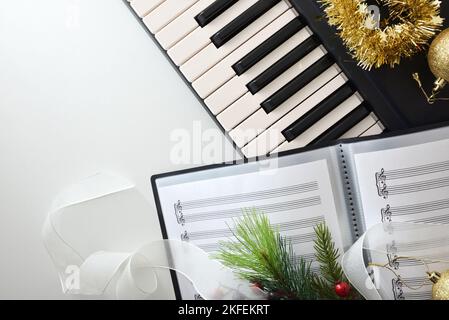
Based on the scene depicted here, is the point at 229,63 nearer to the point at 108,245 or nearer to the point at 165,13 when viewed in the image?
the point at 165,13

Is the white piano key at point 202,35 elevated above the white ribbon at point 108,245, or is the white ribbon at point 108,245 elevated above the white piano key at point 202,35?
the white piano key at point 202,35

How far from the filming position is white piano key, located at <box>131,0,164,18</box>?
112 centimetres

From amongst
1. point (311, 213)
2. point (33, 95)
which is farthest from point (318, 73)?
point (33, 95)

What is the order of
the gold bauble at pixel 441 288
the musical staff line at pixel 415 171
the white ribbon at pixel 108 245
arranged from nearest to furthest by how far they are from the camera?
1. the gold bauble at pixel 441 288
2. the musical staff line at pixel 415 171
3. the white ribbon at pixel 108 245

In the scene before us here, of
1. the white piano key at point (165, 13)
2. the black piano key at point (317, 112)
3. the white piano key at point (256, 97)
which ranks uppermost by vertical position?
the white piano key at point (165, 13)

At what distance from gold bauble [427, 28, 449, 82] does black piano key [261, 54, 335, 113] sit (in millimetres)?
183

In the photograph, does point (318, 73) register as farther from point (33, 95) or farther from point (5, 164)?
point (5, 164)

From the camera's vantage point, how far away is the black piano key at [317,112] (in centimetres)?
112

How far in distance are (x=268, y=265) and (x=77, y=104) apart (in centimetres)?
56

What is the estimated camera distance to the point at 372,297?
40.5 inches

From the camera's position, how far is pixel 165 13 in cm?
112

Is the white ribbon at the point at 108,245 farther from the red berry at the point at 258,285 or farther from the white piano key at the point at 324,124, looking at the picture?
the white piano key at the point at 324,124

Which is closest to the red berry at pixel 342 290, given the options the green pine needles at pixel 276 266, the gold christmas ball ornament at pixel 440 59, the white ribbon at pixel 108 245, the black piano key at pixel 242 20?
the green pine needles at pixel 276 266
